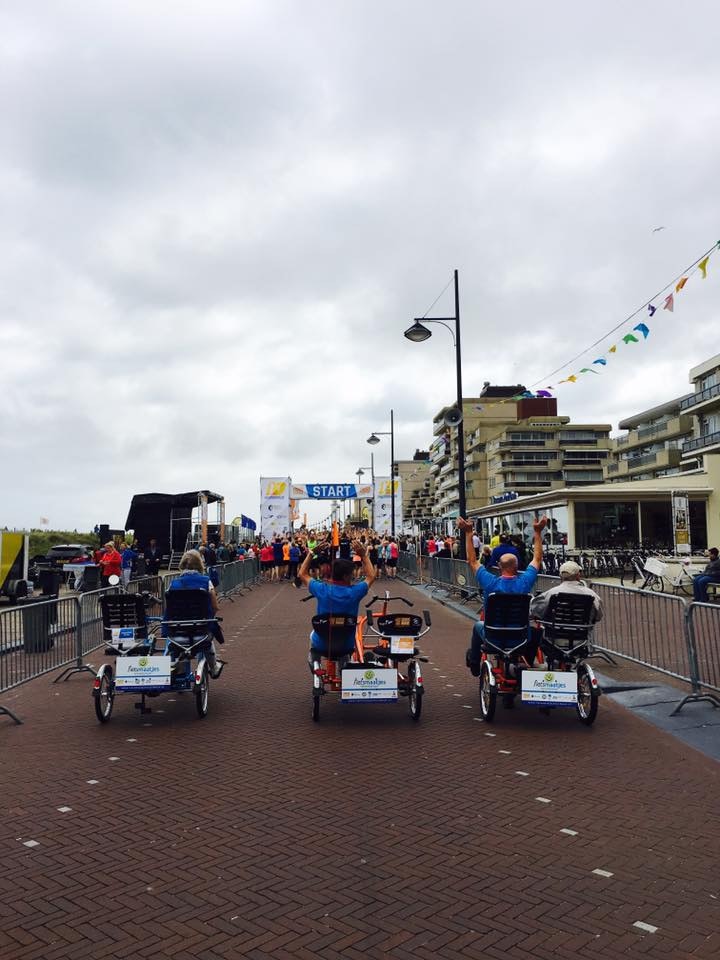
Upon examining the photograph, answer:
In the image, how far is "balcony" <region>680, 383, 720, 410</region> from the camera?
6875cm

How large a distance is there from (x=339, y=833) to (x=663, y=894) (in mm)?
1859

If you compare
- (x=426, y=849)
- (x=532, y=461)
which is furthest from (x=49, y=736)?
(x=532, y=461)

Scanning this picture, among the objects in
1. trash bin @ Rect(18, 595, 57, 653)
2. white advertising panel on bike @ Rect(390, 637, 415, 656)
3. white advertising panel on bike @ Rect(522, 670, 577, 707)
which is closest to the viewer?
white advertising panel on bike @ Rect(522, 670, 577, 707)

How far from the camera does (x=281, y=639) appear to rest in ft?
48.3

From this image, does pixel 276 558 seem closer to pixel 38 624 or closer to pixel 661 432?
pixel 38 624

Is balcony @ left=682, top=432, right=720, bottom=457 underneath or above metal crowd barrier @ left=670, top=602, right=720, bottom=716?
above

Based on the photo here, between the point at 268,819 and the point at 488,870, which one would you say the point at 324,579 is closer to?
the point at 268,819

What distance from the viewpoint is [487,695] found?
26.2 feet

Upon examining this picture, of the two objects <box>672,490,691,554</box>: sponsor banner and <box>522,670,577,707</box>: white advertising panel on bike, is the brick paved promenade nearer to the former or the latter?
<box>522,670,577,707</box>: white advertising panel on bike

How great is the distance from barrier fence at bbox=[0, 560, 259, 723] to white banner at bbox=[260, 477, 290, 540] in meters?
28.9

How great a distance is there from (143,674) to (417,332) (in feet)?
46.6

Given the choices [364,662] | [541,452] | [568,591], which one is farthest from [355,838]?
[541,452]

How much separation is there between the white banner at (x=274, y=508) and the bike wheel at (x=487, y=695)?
114 ft

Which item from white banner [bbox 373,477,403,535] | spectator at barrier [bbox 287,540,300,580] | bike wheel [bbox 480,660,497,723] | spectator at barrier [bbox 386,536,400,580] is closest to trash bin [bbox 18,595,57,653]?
bike wheel [bbox 480,660,497,723]
